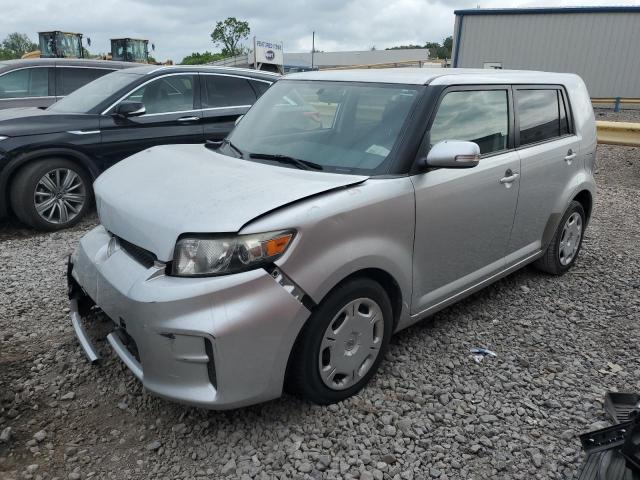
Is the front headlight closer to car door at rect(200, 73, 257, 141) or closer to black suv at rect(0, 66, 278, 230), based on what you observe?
black suv at rect(0, 66, 278, 230)

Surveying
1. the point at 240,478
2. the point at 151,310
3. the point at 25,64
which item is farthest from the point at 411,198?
the point at 25,64

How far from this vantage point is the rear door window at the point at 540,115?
12.4ft

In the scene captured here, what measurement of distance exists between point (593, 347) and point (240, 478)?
98.3 inches

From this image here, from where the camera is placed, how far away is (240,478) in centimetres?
233

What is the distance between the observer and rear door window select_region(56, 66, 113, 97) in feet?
24.8

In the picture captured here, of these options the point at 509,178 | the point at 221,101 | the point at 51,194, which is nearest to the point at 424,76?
the point at 509,178

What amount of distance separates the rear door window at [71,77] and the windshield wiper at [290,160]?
18.6 ft

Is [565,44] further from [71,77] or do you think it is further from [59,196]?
[59,196]

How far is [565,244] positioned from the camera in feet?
14.8

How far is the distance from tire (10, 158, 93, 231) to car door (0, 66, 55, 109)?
2552 mm

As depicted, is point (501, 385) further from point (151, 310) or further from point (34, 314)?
point (34, 314)

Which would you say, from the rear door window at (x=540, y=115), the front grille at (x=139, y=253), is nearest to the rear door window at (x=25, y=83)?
the front grille at (x=139, y=253)

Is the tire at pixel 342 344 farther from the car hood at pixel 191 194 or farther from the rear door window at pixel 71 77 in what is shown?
the rear door window at pixel 71 77

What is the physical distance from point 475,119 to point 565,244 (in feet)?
5.91
